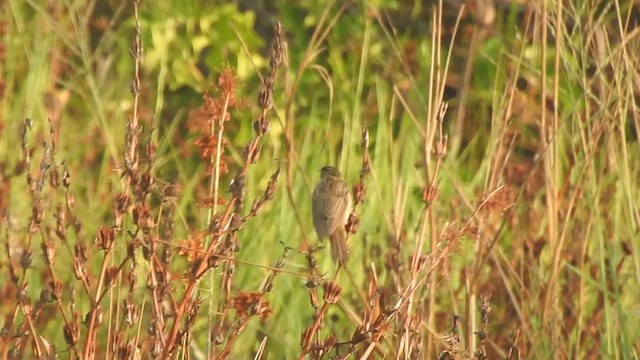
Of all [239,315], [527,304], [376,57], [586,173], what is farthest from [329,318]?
[376,57]

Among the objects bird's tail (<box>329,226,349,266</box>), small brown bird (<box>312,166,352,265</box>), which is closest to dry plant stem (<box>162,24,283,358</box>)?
bird's tail (<box>329,226,349,266</box>)

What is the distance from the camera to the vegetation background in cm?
233

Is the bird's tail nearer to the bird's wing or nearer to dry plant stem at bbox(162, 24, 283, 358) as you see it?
the bird's wing

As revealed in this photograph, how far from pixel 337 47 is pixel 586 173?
2.69 m

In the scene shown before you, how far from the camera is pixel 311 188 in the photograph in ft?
13.9

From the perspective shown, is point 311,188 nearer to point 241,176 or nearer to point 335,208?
point 335,208

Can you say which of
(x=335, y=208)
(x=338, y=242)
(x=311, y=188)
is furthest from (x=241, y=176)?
(x=311, y=188)

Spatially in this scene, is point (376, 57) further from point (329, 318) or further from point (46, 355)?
point (46, 355)

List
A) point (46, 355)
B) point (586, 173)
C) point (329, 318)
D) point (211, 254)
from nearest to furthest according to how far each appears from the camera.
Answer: point (211, 254) → point (46, 355) → point (586, 173) → point (329, 318)

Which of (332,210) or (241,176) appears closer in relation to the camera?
(241,176)

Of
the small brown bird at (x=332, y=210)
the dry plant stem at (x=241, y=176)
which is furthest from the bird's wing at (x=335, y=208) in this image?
the dry plant stem at (x=241, y=176)

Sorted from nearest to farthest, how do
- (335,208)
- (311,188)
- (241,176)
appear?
(241,176) < (335,208) < (311,188)

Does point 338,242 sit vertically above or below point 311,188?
below

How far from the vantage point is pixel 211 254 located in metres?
2.20
